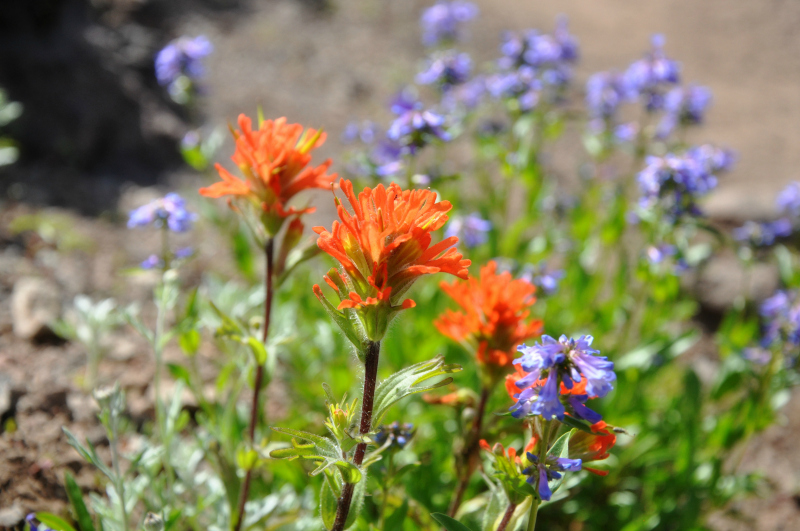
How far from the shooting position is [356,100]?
25.9 ft

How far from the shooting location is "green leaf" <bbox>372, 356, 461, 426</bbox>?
144 centimetres

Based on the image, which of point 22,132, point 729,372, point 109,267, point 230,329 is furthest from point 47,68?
point 729,372

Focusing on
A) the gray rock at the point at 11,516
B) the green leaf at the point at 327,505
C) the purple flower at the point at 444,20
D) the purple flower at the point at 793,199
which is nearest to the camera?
the green leaf at the point at 327,505

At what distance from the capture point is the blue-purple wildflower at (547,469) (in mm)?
1394

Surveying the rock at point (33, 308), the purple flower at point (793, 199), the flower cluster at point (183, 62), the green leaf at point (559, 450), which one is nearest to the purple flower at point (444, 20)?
the flower cluster at point (183, 62)

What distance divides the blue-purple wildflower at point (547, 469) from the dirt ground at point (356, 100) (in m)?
1.85

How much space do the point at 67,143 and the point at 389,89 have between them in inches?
174

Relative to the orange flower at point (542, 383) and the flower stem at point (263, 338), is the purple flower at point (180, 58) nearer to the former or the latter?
the flower stem at point (263, 338)

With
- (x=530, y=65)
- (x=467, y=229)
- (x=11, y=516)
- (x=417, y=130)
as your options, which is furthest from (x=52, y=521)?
(x=530, y=65)

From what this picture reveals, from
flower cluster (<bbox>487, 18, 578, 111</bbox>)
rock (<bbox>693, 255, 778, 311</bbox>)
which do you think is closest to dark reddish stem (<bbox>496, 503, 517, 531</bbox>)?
flower cluster (<bbox>487, 18, 578, 111</bbox>)

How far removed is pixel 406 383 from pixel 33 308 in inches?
112

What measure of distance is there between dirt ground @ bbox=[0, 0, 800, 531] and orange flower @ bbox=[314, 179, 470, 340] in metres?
1.67

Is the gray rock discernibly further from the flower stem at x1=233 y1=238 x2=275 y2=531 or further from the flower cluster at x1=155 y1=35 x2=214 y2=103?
the flower cluster at x1=155 y1=35 x2=214 y2=103

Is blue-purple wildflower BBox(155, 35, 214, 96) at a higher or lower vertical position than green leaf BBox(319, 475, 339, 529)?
higher
